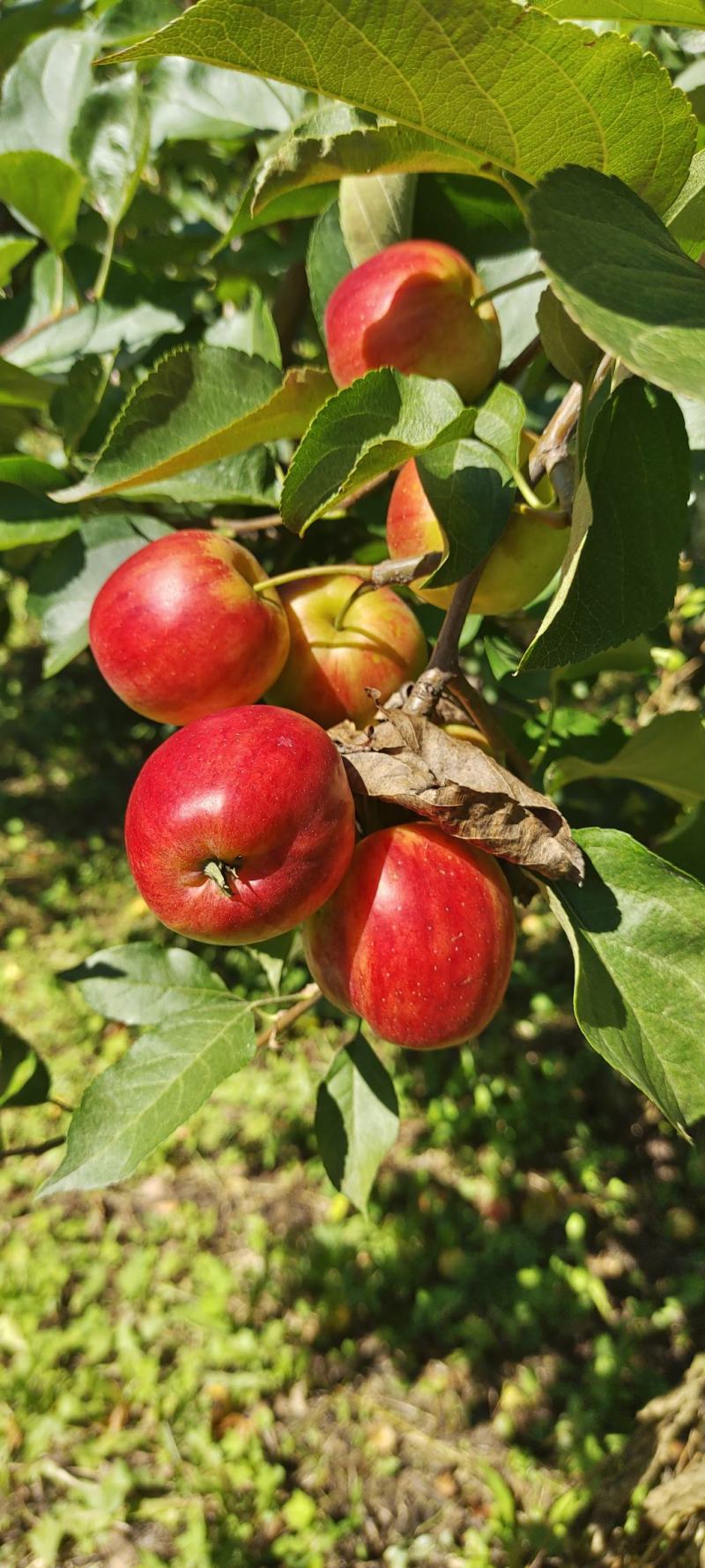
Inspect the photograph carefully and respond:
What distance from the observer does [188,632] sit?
0.70 m

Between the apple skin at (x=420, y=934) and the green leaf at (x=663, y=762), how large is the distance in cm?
23

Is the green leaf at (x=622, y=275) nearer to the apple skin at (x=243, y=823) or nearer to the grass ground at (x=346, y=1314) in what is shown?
the apple skin at (x=243, y=823)

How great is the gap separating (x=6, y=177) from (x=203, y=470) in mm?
409

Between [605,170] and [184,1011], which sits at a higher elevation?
[605,170]

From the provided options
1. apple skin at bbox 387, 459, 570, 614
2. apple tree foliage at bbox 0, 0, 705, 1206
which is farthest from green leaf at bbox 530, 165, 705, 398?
apple skin at bbox 387, 459, 570, 614

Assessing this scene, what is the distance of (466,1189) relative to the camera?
2238 mm

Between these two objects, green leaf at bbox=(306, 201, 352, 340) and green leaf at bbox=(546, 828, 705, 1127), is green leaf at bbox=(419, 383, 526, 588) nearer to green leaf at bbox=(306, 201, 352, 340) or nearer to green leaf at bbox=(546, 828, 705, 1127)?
green leaf at bbox=(546, 828, 705, 1127)

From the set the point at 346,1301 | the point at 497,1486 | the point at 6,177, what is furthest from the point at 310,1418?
the point at 6,177

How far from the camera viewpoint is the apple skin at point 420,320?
0.70 m

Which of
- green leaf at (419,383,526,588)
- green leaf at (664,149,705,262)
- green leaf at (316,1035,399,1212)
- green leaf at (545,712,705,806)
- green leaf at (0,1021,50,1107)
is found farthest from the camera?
green leaf at (0,1021,50,1107)

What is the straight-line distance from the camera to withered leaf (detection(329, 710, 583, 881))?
621mm

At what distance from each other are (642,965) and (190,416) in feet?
1.54

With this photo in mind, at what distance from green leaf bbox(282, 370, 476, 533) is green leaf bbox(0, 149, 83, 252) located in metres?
0.61

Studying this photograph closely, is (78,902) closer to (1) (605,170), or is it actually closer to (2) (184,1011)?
(2) (184,1011)
